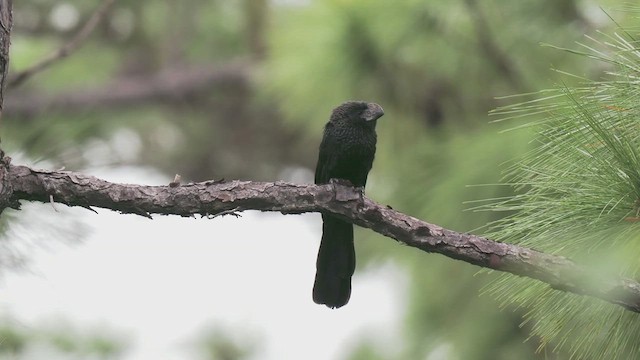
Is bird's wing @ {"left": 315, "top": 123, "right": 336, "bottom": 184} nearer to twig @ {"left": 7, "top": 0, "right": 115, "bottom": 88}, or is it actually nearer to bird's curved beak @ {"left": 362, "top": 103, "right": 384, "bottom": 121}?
bird's curved beak @ {"left": 362, "top": 103, "right": 384, "bottom": 121}

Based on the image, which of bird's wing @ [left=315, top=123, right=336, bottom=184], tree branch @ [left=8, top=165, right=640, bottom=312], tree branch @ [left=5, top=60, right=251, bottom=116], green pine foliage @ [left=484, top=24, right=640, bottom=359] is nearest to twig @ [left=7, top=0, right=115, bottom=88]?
bird's wing @ [left=315, top=123, right=336, bottom=184]

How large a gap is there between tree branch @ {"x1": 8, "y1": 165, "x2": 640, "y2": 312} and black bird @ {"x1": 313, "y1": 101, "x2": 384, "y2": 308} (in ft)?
2.32

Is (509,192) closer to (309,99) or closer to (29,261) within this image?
(309,99)

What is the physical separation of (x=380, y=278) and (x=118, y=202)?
2.27 m

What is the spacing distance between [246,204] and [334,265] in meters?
0.78

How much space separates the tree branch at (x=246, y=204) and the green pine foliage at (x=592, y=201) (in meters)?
0.07

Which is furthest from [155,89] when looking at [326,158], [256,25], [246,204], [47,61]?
[246,204]

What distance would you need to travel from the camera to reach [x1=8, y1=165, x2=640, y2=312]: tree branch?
1.47 meters

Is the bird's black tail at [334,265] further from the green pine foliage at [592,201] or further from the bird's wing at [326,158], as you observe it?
the green pine foliage at [592,201]

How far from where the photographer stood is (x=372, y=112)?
2285 mm

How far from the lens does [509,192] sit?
9.01 feet

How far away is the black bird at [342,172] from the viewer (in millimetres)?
2260

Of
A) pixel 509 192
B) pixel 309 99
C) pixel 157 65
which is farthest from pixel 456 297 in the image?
pixel 157 65

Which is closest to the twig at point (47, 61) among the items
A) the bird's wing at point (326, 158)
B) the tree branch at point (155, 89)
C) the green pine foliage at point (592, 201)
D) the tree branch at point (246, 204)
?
the bird's wing at point (326, 158)
